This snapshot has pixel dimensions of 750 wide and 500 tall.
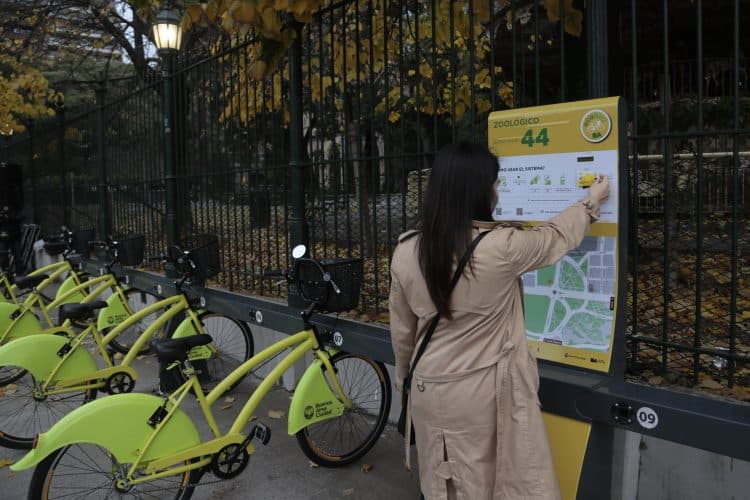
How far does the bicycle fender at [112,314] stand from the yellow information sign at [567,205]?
4.38 metres

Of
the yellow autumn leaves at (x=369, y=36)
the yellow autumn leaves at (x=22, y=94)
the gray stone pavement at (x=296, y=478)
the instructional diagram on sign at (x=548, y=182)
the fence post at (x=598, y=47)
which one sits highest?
the yellow autumn leaves at (x=22, y=94)

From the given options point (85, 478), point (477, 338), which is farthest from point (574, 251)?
point (85, 478)

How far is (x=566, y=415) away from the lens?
267cm

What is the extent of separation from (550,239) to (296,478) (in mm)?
2398

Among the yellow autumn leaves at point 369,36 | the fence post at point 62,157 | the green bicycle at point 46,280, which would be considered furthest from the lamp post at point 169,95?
the fence post at point 62,157

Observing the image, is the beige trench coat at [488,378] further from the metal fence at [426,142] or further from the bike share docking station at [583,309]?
the metal fence at [426,142]

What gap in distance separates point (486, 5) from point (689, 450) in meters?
2.50

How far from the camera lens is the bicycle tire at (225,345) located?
541 centimetres

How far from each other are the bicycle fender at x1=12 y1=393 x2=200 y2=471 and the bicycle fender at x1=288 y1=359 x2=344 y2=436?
652mm

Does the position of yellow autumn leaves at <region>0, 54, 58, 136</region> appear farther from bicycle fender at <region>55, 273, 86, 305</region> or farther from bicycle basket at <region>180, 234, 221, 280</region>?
bicycle basket at <region>180, 234, 221, 280</region>

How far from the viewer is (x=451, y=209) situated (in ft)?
7.27

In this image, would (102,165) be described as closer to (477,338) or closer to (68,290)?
(68,290)

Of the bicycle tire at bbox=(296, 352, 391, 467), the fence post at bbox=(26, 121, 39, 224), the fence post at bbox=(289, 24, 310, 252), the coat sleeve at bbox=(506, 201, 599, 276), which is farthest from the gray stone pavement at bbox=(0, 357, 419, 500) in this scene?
the fence post at bbox=(26, 121, 39, 224)

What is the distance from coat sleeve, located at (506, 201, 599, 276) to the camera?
86.4 inches
